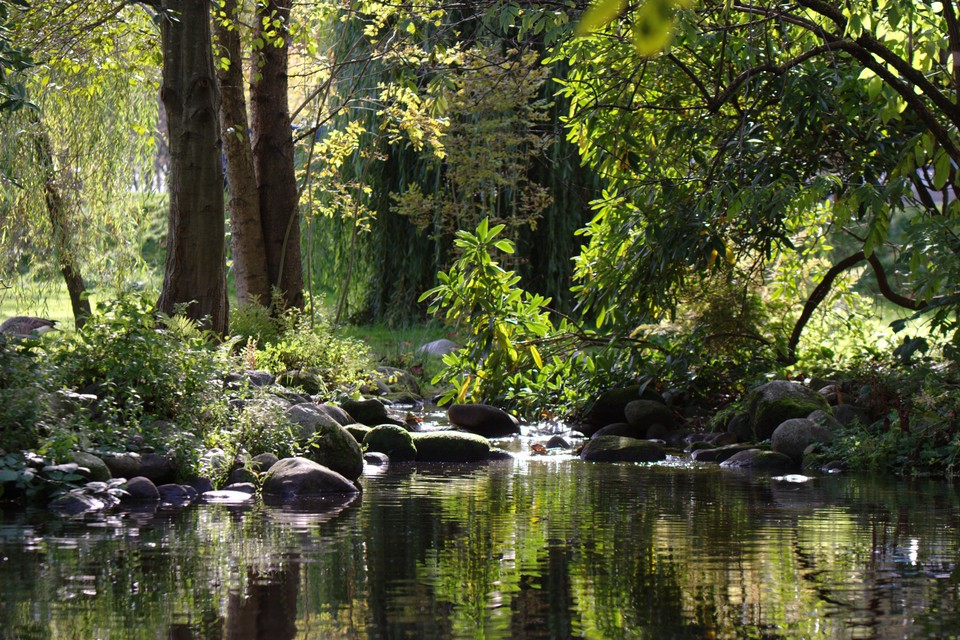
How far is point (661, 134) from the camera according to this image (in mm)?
10461

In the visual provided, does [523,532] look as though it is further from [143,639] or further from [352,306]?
[352,306]

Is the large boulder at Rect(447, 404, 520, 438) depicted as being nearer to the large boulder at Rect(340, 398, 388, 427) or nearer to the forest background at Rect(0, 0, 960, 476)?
the forest background at Rect(0, 0, 960, 476)

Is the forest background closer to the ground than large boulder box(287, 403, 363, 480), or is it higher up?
higher up

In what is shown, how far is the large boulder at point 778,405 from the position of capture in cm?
1010

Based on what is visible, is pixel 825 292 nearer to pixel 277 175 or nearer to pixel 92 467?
pixel 277 175

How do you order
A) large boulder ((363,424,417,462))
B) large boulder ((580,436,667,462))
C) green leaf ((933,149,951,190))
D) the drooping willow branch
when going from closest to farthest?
1. green leaf ((933,149,951,190))
2. large boulder ((363,424,417,462))
3. large boulder ((580,436,667,462))
4. the drooping willow branch

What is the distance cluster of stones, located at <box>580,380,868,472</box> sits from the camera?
9.43m

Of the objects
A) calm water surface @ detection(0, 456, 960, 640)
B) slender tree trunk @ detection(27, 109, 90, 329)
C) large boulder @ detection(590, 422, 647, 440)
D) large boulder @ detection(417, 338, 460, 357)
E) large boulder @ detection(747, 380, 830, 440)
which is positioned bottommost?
calm water surface @ detection(0, 456, 960, 640)

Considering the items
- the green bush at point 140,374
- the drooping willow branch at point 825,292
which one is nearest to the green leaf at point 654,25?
the green bush at point 140,374

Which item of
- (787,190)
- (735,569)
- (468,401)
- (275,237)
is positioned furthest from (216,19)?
(735,569)

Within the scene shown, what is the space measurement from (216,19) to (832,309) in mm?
Result: 7879

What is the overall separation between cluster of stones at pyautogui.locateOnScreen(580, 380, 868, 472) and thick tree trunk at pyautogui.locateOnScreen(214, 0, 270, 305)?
498 centimetres

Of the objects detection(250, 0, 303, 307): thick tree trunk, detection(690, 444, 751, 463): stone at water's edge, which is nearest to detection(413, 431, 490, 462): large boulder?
detection(690, 444, 751, 463): stone at water's edge

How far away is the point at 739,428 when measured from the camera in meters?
10.6
